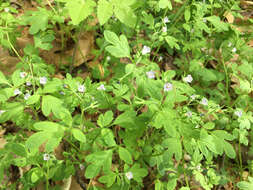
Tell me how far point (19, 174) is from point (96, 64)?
162 cm

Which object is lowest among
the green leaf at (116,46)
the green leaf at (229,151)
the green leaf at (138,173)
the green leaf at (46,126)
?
the green leaf at (138,173)

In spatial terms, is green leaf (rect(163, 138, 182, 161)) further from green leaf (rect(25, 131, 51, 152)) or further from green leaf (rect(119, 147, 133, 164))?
green leaf (rect(25, 131, 51, 152))

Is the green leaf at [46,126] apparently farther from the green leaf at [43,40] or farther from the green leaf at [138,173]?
the green leaf at [43,40]

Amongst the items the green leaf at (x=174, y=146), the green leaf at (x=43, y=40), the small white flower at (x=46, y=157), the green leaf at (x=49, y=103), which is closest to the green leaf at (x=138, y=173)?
the green leaf at (x=174, y=146)

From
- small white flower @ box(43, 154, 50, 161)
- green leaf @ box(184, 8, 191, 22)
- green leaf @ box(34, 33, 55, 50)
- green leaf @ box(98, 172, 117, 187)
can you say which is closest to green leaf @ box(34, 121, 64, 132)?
small white flower @ box(43, 154, 50, 161)

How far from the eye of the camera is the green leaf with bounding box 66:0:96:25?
1386 millimetres

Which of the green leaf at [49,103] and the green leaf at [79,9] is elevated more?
the green leaf at [79,9]

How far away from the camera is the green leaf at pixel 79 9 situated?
1.39 metres

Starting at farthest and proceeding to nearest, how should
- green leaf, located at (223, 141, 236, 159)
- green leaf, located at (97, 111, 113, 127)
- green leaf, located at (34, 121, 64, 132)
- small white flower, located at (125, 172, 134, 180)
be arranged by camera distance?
1. green leaf, located at (223, 141, 236, 159)
2. small white flower, located at (125, 172, 134, 180)
3. green leaf, located at (97, 111, 113, 127)
4. green leaf, located at (34, 121, 64, 132)

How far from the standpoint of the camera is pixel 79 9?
1.40 metres

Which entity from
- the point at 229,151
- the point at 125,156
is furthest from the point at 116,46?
the point at 229,151

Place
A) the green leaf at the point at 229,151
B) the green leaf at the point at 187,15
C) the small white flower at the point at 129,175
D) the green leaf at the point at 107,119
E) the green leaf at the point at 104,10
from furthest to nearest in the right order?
the green leaf at the point at 187,15 → the green leaf at the point at 229,151 → the small white flower at the point at 129,175 → the green leaf at the point at 107,119 → the green leaf at the point at 104,10

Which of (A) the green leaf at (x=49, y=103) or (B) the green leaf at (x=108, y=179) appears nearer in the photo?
(A) the green leaf at (x=49, y=103)

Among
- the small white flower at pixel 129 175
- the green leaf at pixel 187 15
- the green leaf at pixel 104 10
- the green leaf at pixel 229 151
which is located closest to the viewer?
the green leaf at pixel 104 10
